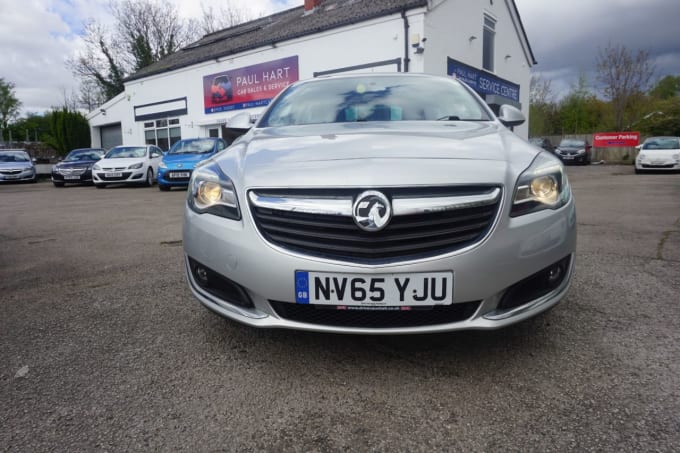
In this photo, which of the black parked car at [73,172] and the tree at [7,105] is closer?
the black parked car at [73,172]

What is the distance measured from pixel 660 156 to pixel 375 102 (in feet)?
51.1

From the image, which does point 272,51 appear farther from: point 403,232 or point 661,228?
point 403,232

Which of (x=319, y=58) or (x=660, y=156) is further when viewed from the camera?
(x=319, y=58)

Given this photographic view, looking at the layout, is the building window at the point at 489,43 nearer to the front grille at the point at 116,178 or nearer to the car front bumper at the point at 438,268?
the front grille at the point at 116,178

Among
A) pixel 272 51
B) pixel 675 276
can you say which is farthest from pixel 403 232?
pixel 272 51

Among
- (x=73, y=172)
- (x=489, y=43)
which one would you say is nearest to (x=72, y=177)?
(x=73, y=172)

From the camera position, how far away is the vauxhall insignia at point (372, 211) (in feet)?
5.45

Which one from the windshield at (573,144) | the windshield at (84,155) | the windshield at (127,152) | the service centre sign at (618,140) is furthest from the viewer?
the service centre sign at (618,140)

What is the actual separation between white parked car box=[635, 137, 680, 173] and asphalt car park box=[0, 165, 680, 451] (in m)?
14.5

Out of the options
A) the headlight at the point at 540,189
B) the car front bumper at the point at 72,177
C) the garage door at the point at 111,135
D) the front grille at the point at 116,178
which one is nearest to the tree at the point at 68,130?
the garage door at the point at 111,135

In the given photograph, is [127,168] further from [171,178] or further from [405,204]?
[405,204]

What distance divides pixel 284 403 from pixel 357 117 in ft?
6.01

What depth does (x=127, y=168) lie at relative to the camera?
13.2 metres

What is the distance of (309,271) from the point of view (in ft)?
5.53
